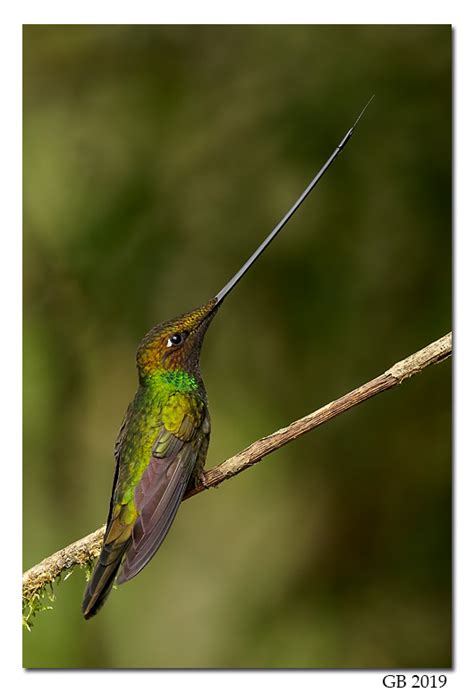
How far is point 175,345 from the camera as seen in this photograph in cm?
288

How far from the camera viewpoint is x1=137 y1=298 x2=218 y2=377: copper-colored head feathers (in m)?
2.87

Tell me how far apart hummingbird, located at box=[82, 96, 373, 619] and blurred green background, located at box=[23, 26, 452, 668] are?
0.30m

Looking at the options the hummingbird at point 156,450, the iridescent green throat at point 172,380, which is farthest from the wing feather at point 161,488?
the iridescent green throat at point 172,380

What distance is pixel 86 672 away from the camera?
2.95m

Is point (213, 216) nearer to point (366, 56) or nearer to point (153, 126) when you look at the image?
point (153, 126)

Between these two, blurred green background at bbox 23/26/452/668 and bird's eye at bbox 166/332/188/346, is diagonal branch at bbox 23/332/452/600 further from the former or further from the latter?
bird's eye at bbox 166/332/188/346

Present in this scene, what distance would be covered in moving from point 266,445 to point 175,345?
50 centimetres

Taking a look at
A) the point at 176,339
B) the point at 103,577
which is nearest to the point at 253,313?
the point at 176,339

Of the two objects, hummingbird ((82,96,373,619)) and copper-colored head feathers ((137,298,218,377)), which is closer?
hummingbird ((82,96,373,619))

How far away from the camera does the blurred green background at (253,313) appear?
3.12m

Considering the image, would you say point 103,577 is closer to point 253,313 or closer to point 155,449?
point 155,449

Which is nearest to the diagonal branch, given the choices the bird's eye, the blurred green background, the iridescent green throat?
the blurred green background

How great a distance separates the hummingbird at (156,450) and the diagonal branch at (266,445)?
13 cm
